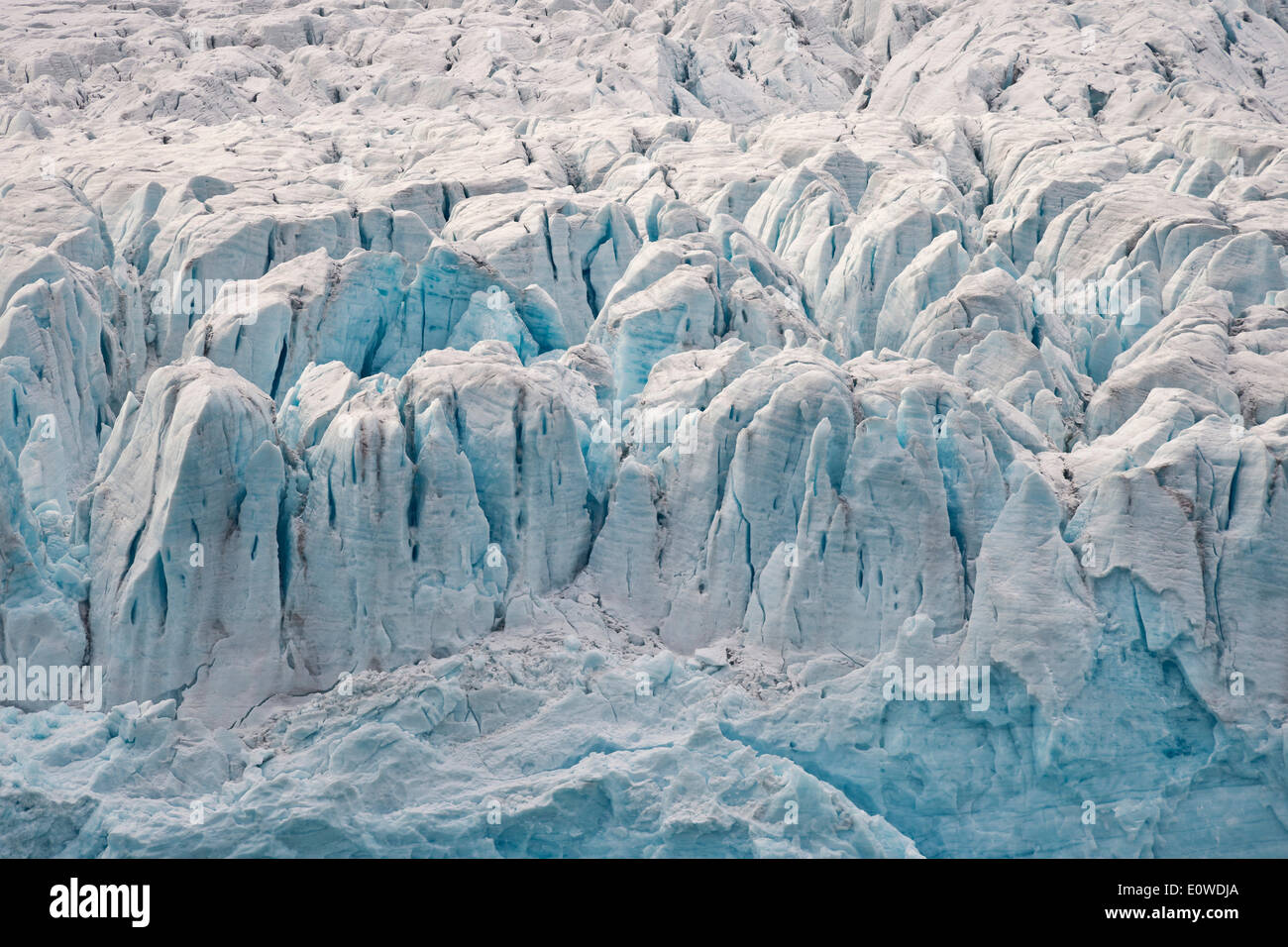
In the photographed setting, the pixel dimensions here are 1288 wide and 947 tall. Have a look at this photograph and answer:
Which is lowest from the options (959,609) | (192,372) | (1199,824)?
(1199,824)

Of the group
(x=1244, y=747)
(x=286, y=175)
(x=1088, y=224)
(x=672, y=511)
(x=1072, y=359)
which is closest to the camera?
(x=1244, y=747)

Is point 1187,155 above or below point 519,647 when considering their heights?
above

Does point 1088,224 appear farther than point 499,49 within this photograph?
No

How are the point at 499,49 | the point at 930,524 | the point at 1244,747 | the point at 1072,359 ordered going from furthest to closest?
the point at 499,49 < the point at 1072,359 < the point at 930,524 < the point at 1244,747

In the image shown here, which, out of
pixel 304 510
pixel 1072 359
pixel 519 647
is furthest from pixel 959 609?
pixel 1072 359

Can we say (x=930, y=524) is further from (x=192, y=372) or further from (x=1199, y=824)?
(x=192, y=372)

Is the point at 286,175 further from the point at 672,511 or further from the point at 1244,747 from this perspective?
the point at 1244,747

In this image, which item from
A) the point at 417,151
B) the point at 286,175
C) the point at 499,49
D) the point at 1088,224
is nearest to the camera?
the point at 1088,224

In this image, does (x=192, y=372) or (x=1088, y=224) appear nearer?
(x=192, y=372)

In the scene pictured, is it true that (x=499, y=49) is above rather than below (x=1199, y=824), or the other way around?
above

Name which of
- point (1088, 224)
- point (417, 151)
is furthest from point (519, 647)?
point (417, 151)
